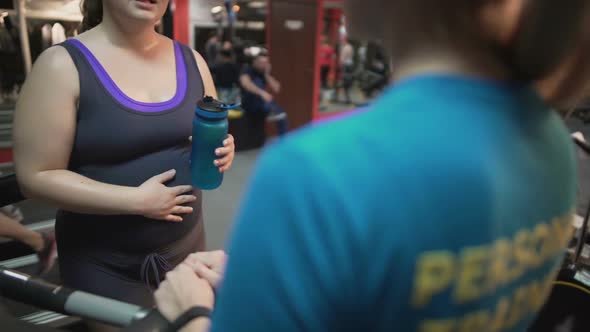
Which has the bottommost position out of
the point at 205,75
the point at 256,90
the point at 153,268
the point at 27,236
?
the point at 256,90

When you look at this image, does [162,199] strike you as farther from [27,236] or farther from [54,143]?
[27,236]

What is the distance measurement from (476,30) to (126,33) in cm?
101

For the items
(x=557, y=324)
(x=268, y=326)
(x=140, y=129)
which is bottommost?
(x=557, y=324)

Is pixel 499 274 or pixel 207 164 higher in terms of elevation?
pixel 499 274

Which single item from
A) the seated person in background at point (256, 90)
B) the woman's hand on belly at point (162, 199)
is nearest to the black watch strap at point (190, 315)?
the woman's hand on belly at point (162, 199)

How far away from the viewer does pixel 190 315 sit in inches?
Answer: 24.2

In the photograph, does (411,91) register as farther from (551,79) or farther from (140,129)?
(140,129)

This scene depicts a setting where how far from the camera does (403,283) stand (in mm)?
407

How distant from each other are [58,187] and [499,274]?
39.0 inches

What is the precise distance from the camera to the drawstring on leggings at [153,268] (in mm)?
1209

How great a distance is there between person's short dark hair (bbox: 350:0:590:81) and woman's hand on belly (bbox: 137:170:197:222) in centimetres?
83

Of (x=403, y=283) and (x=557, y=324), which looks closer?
(x=403, y=283)

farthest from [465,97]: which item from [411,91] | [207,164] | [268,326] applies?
[207,164]

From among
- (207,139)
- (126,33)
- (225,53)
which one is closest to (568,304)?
(207,139)
